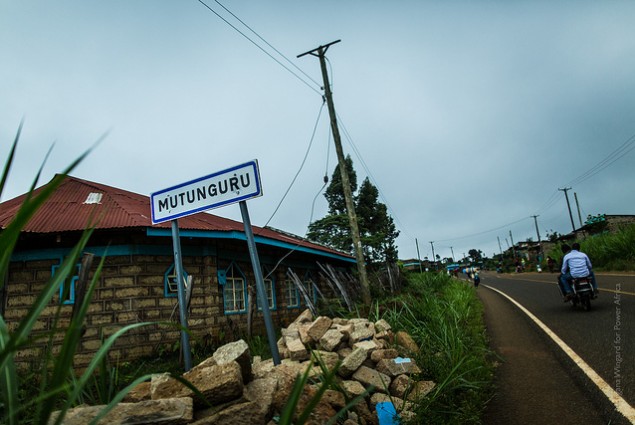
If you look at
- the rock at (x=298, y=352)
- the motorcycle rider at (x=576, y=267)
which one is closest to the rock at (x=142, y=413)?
the rock at (x=298, y=352)

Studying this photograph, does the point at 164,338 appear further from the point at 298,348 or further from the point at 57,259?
the point at 298,348

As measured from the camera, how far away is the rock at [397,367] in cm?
442

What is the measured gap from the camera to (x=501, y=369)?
200 inches

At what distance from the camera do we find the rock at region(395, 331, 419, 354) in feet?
17.3

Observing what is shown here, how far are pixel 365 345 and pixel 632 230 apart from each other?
62.4 feet

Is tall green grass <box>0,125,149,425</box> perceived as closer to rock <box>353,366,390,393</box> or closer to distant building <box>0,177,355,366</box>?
rock <box>353,366,390,393</box>

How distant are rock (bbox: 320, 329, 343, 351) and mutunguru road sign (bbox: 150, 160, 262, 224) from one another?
2.37 meters

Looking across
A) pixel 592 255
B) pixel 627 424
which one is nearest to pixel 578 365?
pixel 627 424

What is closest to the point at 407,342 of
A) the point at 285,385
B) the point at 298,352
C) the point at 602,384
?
the point at 298,352

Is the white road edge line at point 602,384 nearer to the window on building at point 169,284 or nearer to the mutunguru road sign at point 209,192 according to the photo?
the mutunguru road sign at point 209,192

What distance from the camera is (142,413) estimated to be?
2.32 metres

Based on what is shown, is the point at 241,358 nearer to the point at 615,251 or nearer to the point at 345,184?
the point at 345,184

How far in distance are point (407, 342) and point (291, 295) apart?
25.2 ft

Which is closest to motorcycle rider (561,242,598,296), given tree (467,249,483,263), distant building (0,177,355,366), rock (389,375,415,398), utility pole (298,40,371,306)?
utility pole (298,40,371,306)
